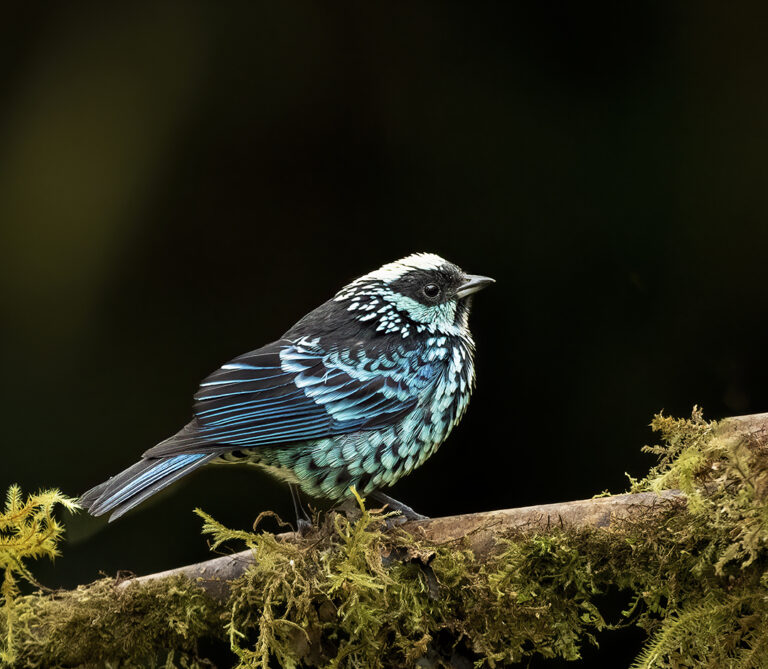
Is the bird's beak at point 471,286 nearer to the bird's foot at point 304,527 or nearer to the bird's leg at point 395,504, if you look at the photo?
the bird's leg at point 395,504

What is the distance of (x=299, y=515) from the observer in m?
3.60

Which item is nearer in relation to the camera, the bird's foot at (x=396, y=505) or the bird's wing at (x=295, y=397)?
the bird's wing at (x=295, y=397)

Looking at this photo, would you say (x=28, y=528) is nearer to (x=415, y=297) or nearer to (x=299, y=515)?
(x=299, y=515)

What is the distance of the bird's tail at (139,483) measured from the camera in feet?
10.2

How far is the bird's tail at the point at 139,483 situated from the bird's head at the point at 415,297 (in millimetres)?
882

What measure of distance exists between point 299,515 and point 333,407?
462 mm

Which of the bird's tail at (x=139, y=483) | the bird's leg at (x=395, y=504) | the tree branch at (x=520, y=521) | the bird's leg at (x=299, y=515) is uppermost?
the bird's tail at (x=139, y=483)

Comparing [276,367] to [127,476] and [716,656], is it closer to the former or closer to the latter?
[127,476]

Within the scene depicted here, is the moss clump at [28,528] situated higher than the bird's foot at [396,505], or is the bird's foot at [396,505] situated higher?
the moss clump at [28,528]

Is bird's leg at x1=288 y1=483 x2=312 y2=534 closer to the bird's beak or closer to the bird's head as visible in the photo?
the bird's head

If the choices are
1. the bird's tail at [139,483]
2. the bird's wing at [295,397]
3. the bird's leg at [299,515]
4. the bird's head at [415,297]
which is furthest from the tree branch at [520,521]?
the bird's head at [415,297]

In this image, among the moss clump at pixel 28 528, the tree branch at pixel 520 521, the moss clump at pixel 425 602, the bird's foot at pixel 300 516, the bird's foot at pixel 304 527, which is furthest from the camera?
the bird's foot at pixel 300 516

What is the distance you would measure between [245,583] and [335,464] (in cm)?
72

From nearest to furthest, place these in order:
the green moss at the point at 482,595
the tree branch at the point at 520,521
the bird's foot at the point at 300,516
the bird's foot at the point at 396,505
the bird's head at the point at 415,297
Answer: the green moss at the point at 482,595 < the tree branch at the point at 520,521 < the bird's foot at the point at 300,516 < the bird's foot at the point at 396,505 < the bird's head at the point at 415,297
